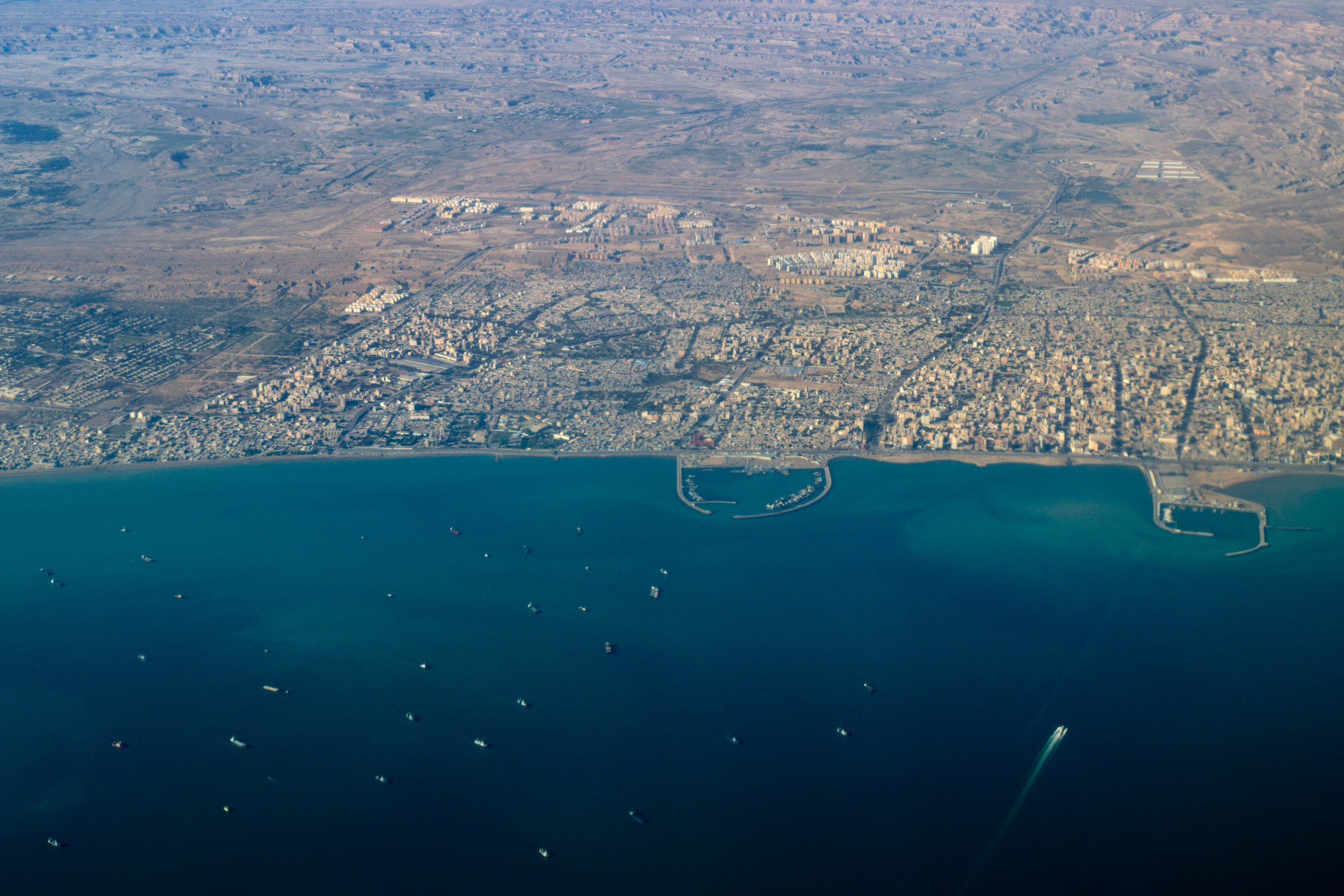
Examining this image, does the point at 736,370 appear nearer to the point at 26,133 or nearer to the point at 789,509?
the point at 789,509

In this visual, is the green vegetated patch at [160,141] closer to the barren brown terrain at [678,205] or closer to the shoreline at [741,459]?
the barren brown terrain at [678,205]

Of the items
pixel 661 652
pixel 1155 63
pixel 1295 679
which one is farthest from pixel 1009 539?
pixel 1155 63

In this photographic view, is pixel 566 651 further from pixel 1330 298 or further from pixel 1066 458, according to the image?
pixel 1330 298

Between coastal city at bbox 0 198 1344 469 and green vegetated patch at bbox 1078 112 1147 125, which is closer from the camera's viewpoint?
coastal city at bbox 0 198 1344 469

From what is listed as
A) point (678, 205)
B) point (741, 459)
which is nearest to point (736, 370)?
point (741, 459)

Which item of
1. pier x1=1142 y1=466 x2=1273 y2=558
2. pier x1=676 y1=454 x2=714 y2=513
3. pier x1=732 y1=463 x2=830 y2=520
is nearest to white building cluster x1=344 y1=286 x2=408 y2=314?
pier x1=676 y1=454 x2=714 y2=513

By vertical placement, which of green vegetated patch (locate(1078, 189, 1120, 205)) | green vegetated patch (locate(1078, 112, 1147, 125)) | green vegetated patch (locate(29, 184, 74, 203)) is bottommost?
green vegetated patch (locate(29, 184, 74, 203))

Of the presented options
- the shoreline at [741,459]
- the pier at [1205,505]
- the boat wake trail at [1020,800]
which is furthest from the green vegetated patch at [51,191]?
the boat wake trail at [1020,800]

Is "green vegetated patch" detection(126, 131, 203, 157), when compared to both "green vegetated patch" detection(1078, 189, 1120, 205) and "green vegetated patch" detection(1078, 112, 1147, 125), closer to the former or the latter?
"green vegetated patch" detection(1078, 189, 1120, 205)
